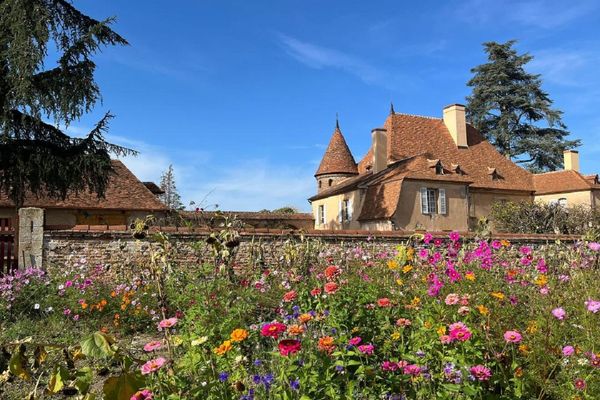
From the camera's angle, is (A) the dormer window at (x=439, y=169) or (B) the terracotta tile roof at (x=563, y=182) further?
(B) the terracotta tile roof at (x=563, y=182)

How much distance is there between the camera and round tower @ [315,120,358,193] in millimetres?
34750

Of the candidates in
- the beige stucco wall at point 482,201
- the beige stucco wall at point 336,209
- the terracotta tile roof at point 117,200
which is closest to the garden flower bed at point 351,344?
the terracotta tile roof at point 117,200

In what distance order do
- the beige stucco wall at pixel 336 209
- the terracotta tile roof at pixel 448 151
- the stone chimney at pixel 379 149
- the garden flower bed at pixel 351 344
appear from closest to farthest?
the garden flower bed at pixel 351 344 → the beige stucco wall at pixel 336 209 → the stone chimney at pixel 379 149 → the terracotta tile roof at pixel 448 151

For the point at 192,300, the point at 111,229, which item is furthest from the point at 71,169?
the point at 192,300

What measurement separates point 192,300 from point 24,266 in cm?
610

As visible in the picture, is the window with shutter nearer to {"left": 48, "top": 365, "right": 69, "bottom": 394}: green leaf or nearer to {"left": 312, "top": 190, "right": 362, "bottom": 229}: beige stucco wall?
{"left": 312, "top": 190, "right": 362, "bottom": 229}: beige stucco wall

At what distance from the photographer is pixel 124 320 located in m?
6.68

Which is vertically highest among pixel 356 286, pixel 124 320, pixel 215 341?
pixel 356 286

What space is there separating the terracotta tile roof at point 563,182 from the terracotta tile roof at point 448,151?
A: 0.65 meters

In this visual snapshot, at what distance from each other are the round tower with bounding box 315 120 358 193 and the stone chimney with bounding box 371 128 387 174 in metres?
6.05

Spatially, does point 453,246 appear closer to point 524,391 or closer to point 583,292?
point 583,292

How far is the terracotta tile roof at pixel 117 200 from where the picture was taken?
891 inches

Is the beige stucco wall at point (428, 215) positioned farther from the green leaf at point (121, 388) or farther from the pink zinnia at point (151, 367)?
the green leaf at point (121, 388)

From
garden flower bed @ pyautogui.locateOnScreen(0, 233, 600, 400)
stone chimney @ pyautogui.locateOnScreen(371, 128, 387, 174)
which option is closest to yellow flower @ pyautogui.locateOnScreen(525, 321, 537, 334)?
garden flower bed @ pyautogui.locateOnScreen(0, 233, 600, 400)
